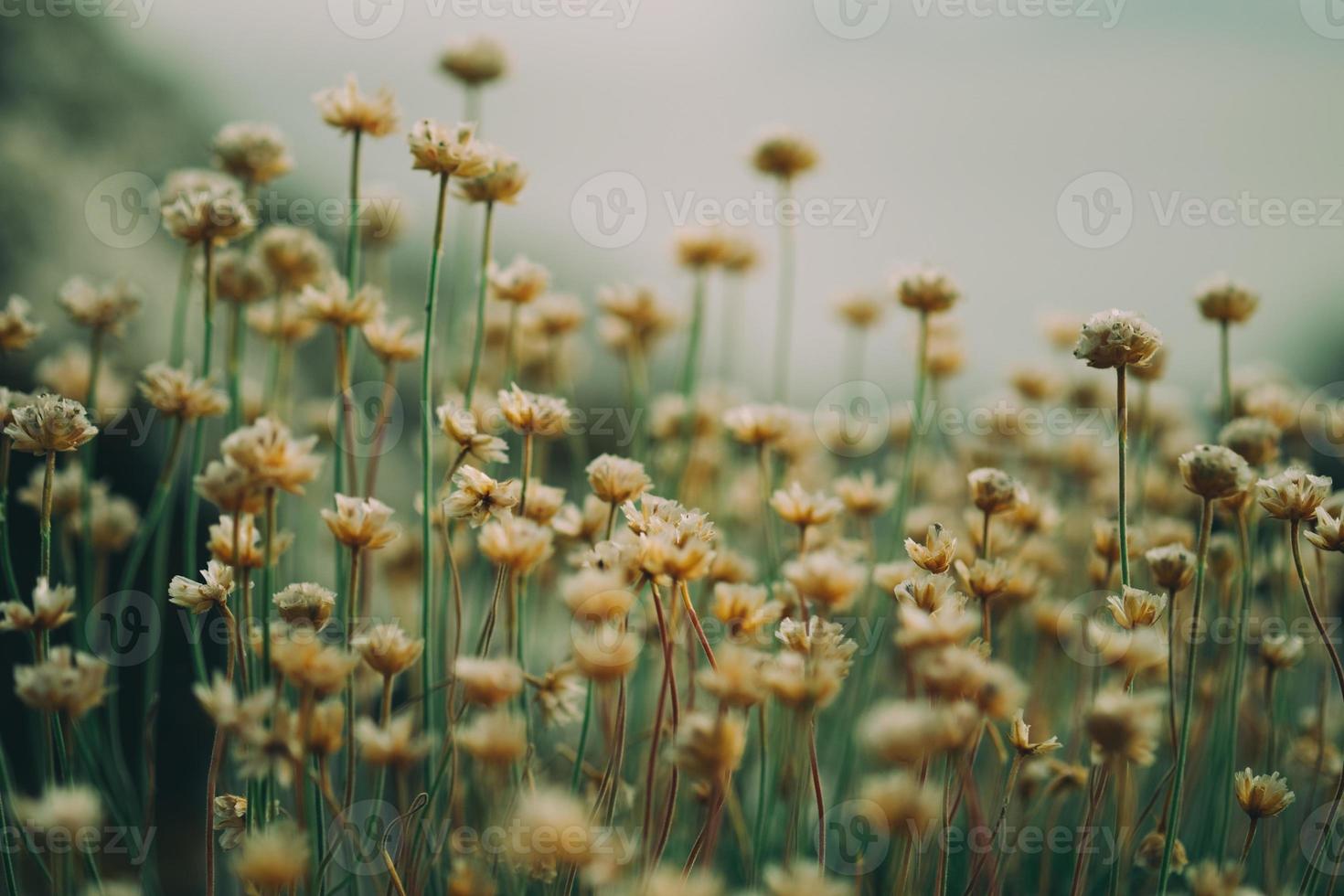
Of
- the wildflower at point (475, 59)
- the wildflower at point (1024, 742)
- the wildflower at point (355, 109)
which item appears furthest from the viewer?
the wildflower at point (475, 59)

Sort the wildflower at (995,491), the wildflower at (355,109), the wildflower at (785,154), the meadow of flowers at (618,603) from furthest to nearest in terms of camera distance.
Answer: the wildflower at (785,154)
the wildflower at (355,109)
the wildflower at (995,491)
the meadow of flowers at (618,603)

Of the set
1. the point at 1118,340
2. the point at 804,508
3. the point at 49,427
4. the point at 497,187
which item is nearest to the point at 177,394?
the point at 49,427

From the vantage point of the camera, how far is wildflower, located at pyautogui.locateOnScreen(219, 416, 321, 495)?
805 mm

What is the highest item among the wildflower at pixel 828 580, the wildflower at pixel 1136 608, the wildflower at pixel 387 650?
the wildflower at pixel 828 580

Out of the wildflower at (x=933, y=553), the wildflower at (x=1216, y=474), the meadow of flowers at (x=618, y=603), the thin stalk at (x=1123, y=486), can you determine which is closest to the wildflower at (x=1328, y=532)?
the meadow of flowers at (x=618, y=603)

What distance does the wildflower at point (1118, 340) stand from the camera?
3.62 feet

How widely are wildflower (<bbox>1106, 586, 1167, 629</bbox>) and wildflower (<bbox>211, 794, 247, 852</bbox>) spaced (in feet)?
3.18

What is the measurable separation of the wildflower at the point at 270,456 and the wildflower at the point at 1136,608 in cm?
84

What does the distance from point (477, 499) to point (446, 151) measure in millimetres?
448

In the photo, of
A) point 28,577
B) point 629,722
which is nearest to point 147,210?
point 28,577

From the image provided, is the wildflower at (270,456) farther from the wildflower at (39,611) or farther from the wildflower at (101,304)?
the wildflower at (101,304)

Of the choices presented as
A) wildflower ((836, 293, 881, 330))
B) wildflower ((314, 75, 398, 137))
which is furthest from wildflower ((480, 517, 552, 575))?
wildflower ((836, 293, 881, 330))

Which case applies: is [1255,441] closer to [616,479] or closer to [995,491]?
[995,491]

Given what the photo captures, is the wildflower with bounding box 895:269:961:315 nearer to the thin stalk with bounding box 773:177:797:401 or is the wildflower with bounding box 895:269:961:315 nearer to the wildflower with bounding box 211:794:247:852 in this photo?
the thin stalk with bounding box 773:177:797:401
